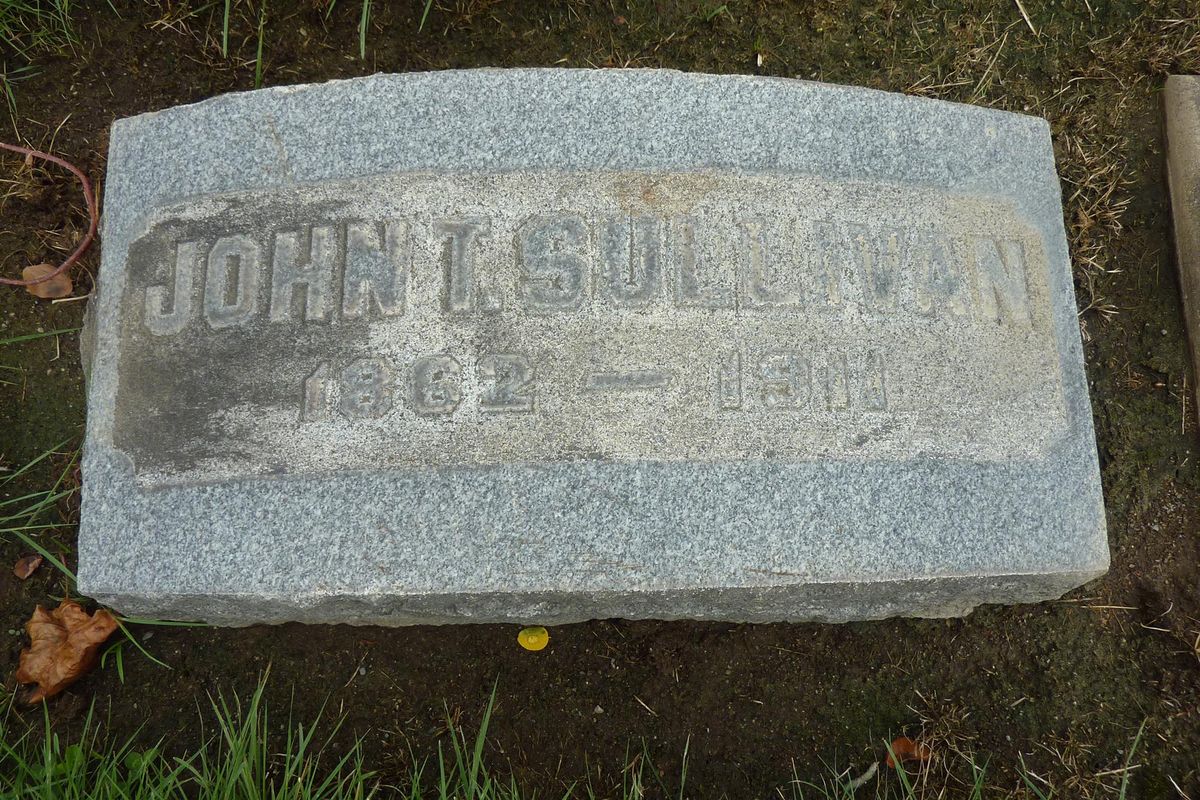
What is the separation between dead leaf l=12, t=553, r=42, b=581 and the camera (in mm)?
1893

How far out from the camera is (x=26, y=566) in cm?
190

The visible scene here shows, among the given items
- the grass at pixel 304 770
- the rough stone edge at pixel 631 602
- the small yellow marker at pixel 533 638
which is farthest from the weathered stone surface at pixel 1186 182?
the small yellow marker at pixel 533 638

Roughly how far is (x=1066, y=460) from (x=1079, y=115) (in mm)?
1145

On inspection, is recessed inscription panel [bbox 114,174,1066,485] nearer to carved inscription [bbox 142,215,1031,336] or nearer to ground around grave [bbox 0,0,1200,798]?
carved inscription [bbox 142,215,1031,336]

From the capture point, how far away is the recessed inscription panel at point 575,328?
1.45m

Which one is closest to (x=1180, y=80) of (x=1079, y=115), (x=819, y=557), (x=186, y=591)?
(x=1079, y=115)

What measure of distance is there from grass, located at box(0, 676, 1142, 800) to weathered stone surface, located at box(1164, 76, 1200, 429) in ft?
3.39

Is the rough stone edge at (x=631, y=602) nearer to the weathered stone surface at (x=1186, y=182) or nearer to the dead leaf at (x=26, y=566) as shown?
the dead leaf at (x=26, y=566)

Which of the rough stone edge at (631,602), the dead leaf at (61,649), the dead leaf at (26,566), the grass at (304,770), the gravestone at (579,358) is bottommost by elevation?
the grass at (304,770)

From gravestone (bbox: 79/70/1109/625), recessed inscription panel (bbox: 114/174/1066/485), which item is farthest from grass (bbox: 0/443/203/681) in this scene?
recessed inscription panel (bbox: 114/174/1066/485)

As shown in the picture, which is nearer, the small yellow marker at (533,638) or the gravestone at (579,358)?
the gravestone at (579,358)

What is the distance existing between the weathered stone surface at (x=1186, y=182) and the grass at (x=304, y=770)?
1034mm

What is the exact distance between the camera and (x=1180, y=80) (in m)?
2.12

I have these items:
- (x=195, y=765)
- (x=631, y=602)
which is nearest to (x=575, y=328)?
(x=631, y=602)
